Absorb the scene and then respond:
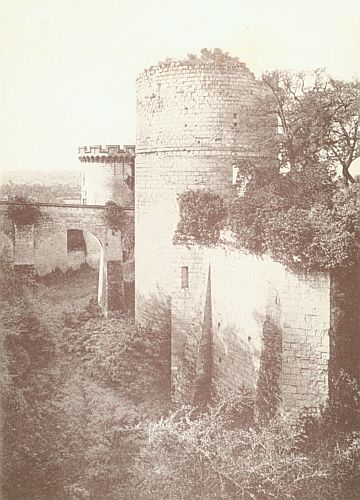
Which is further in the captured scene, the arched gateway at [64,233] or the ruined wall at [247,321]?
the arched gateway at [64,233]

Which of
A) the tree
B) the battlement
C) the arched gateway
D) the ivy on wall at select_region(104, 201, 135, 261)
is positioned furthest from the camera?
the battlement

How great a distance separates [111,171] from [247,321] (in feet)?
53.1

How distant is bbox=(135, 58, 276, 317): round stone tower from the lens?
13.0m

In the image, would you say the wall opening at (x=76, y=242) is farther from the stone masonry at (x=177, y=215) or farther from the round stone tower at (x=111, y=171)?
the stone masonry at (x=177, y=215)

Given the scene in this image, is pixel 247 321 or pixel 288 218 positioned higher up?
pixel 288 218

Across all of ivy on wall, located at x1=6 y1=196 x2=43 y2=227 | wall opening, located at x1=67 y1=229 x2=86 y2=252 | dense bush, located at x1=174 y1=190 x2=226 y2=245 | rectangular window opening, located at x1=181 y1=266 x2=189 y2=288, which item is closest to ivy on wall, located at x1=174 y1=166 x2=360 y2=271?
dense bush, located at x1=174 y1=190 x2=226 y2=245

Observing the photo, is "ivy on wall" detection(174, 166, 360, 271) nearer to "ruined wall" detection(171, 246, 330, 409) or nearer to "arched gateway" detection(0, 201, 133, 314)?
"ruined wall" detection(171, 246, 330, 409)

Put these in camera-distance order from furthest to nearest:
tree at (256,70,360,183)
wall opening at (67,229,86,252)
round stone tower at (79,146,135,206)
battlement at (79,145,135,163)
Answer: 1. wall opening at (67,229,86,252)
2. round stone tower at (79,146,135,206)
3. battlement at (79,145,135,163)
4. tree at (256,70,360,183)

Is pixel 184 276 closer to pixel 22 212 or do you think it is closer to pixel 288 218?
pixel 288 218

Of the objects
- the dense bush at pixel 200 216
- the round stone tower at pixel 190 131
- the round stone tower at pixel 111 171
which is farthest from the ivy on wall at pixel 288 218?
the round stone tower at pixel 111 171

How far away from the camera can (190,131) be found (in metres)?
13.1

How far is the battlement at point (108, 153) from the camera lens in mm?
25328

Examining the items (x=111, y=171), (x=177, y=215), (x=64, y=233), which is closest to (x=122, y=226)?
(x=64, y=233)

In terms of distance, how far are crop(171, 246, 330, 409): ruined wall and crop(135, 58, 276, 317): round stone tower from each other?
36.9 inches
